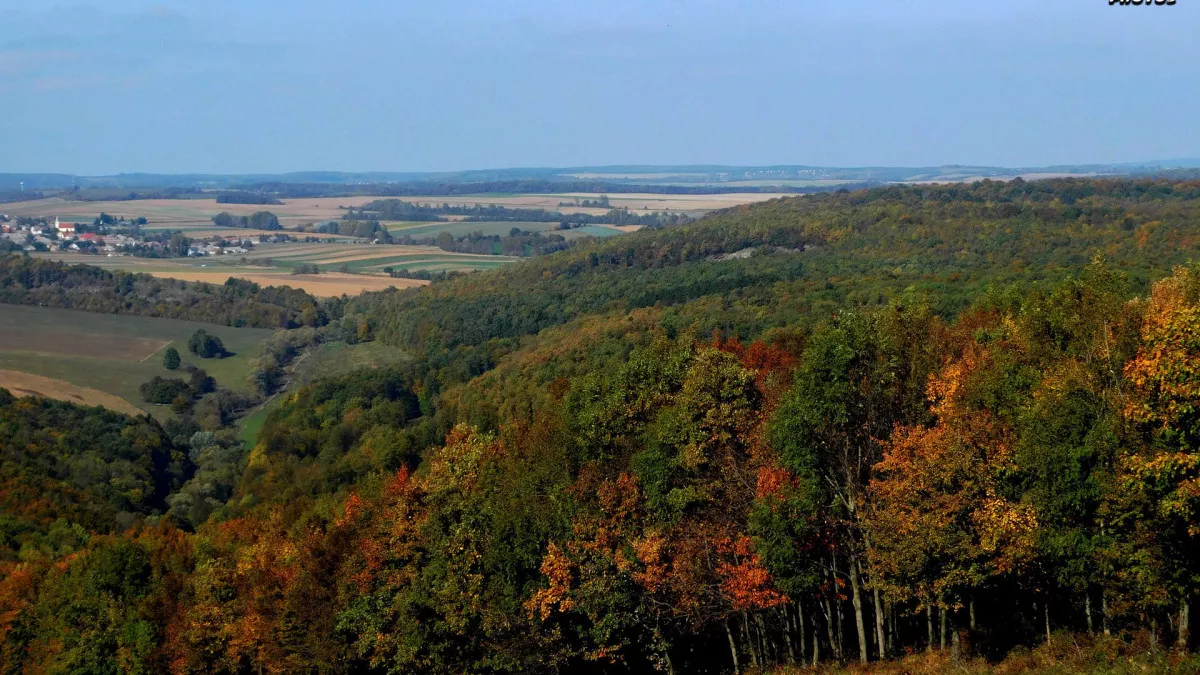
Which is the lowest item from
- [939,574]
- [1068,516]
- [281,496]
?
[281,496]

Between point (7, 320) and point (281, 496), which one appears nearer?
point (281, 496)

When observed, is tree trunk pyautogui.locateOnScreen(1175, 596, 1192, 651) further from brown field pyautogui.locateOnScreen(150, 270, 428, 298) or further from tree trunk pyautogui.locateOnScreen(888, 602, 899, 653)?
brown field pyautogui.locateOnScreen(150, 270, 428, 298)

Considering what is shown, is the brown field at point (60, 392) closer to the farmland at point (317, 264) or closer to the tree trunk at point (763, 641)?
the farmland at point (317, 264)

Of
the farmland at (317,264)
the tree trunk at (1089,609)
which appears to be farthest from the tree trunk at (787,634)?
the farmland at (317,264)

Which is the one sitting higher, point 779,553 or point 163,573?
point 779,553

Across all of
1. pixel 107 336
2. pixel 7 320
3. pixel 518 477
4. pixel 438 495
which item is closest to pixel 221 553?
pixel 438 495

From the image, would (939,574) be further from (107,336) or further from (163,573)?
(107,336)
